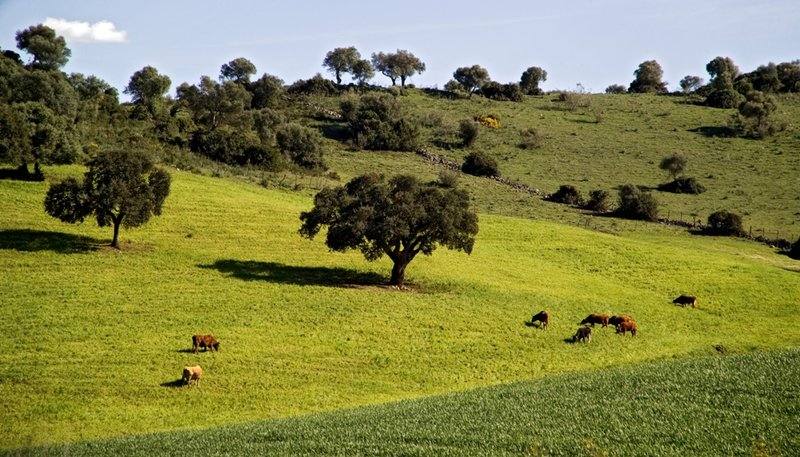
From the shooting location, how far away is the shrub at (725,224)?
8831 centimetres

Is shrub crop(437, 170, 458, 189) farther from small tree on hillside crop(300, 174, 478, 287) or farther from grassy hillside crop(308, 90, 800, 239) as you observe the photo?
small tree on hillside crop(300, 174, 478, 287)

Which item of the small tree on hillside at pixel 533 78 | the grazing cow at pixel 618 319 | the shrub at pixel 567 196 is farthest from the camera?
the small tree on hillside at pixel 533 78

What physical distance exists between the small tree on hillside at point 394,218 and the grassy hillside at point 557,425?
72.8 ft

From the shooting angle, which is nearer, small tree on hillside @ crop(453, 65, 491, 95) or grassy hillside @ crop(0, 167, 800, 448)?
grassy hillside @ crop(0, 167, 800, 448)

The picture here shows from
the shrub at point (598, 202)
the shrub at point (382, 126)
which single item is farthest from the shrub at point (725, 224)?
the shrub at point (382, 126)

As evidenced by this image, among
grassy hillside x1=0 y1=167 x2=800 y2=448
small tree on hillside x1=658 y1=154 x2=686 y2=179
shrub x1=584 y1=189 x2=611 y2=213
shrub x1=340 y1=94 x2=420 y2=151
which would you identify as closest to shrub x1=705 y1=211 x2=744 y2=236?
grassy hillside x1=0 y1=167 x2=800 y2=448

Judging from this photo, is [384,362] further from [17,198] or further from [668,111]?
[668,111]

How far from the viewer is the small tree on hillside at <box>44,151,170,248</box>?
184 feet

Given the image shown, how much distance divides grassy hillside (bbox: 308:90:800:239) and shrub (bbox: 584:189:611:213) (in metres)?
4.10

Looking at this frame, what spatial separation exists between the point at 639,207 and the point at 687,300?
37564 millimetres

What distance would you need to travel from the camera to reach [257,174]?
316 feet

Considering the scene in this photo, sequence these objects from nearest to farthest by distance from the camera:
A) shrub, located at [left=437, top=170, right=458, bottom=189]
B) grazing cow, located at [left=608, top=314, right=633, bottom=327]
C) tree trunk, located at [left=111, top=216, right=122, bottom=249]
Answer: grazing cow, located at [left=608, top=314, right=633, bottom=327]
tree trunk, located at [left=111, top=216, right=122, bottom=249]
shrub, located at [left=437, top=170, right=458, bottom=189]

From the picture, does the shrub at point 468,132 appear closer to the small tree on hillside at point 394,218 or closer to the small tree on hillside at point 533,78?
Result: the small tree on hillside at point 533,78

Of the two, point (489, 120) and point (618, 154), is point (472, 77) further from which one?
point (618, 154)
